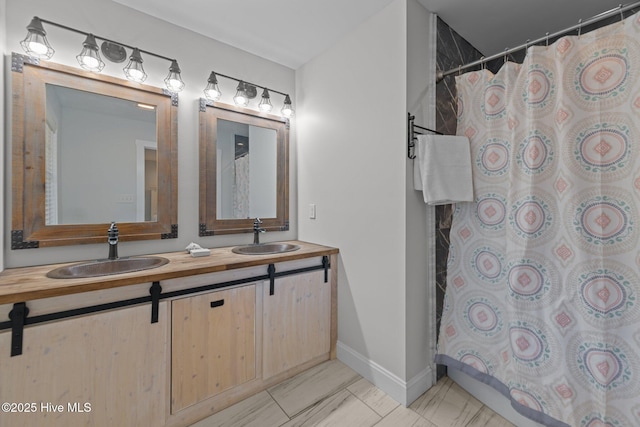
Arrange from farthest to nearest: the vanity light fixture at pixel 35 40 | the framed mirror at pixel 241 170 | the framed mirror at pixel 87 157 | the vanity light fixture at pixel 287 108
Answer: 1. the vanity light fixture at pixel 287 108
2. the framed mirror at pixel 241 170
3. the framed mirror at pixel 87 157
4. the vanity light fixture at pixel 35 40

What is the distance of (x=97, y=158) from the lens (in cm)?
166

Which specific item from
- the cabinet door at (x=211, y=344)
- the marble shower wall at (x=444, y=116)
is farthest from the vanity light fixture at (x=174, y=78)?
the marble shower wall at (x=444, y=116)

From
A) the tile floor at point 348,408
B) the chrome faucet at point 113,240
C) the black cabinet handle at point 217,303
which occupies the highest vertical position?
the chrome faucet at point 113,240

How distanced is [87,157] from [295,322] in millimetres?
1655

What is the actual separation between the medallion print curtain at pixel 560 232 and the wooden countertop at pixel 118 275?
3.90ft

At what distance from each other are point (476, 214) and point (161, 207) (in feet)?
6.70

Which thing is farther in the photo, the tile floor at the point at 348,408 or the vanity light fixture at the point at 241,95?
the vanity light fixture at the point at 241,95

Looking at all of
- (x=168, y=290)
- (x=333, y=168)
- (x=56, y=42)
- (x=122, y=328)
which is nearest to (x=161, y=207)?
(x=168, y=290)

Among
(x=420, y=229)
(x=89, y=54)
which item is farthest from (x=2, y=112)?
(x=420, y=229)

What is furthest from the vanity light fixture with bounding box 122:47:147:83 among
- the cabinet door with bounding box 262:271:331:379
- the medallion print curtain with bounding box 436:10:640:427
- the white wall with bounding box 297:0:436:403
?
the medallion print curtain with bounding box 436:10:640:427

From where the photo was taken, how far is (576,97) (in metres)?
1.29

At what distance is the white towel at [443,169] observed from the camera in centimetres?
157

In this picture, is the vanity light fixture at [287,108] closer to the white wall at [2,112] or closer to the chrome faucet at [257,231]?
the chrome faucet at [257,231]

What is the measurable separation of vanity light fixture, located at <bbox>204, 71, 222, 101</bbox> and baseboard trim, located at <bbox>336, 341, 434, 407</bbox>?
6.92ft
